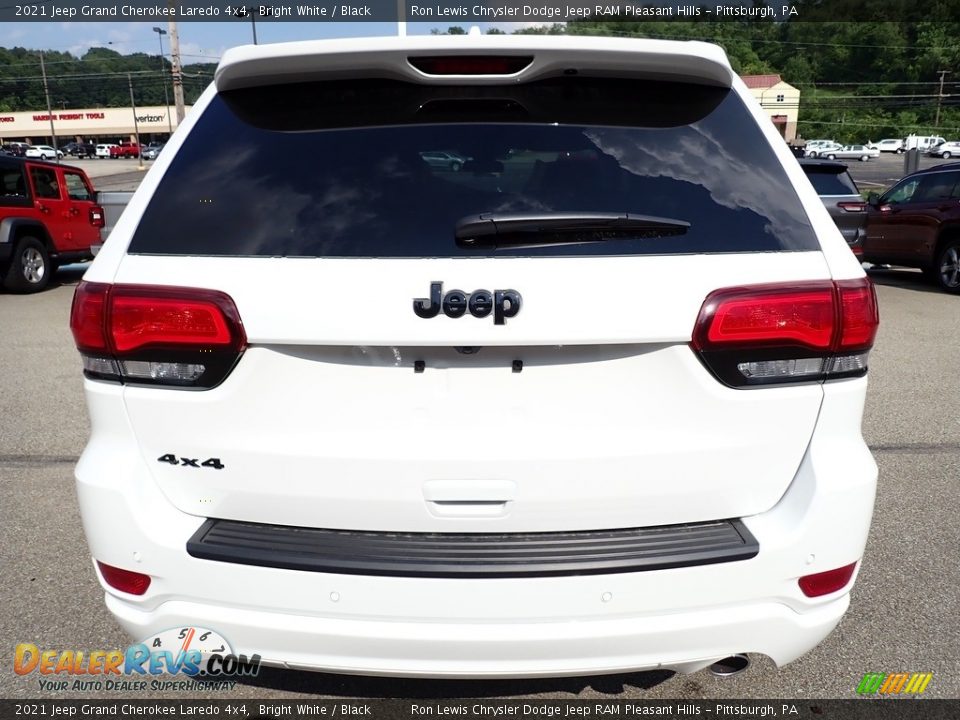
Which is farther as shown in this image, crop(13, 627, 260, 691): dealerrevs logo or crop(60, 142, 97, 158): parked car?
crop(60, 142, 97, 158): parked car

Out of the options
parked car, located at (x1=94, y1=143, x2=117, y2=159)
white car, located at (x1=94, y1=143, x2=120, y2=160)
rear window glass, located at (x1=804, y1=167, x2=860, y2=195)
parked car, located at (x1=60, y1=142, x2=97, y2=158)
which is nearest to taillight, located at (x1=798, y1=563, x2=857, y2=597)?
rear window glass, located at (x1=804, y1=167, x2=860, y2=195)

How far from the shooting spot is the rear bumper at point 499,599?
5.59ft

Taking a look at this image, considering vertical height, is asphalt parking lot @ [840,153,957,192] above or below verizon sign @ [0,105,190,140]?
below

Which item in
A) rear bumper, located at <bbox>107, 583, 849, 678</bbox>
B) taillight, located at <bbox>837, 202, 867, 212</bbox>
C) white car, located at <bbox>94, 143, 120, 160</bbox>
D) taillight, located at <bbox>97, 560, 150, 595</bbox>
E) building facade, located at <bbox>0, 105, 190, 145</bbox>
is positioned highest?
taillight, located at <bbox>97, 560, 150, 595</bbox>

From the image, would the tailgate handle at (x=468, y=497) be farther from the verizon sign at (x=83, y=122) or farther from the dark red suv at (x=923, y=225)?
the verizon sign at (x=83, y=122)

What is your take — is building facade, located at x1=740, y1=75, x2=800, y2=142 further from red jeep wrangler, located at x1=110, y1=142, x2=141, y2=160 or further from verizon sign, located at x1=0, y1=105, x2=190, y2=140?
verizon sign, located at x1=0, y1=105, x2=190, y2=140

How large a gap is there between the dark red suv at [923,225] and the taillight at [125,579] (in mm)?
11873

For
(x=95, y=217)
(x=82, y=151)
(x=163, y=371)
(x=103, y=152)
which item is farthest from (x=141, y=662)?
(x=82, y=151)

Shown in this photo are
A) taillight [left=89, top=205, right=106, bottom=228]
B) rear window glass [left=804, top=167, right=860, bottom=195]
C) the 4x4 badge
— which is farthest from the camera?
taillight [left=89, top=205, right=106, bottom=228]

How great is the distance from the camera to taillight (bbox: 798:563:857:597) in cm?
183

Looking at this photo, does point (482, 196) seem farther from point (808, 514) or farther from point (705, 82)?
point (808, 514)

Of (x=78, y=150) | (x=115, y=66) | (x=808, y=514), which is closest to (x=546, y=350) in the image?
(x=808, y=514)

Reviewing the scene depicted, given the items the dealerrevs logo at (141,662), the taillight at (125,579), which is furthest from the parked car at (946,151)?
the taillight at (125,579)

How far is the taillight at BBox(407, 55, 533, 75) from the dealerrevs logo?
1540 millimetres
